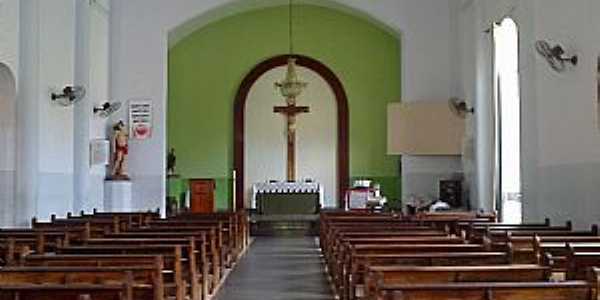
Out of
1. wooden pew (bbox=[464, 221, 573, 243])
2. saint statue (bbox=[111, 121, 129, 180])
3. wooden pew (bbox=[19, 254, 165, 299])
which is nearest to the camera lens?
wooden pew (bbox=[19, 254, 165, 299])

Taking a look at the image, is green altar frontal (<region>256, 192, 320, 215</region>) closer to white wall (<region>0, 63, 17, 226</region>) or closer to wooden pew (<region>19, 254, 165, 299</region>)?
white wall (<region>0, 63, 17, 226</region>)

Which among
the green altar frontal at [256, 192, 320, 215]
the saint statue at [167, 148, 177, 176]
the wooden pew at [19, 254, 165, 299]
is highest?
the saint statue at [167, 148, 177, 176]

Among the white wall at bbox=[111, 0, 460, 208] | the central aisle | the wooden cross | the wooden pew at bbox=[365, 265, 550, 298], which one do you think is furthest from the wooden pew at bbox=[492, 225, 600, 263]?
the wooden cross

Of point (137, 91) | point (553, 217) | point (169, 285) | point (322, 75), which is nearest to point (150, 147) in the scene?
point (137, 91)

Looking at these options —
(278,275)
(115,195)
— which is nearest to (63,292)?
(278,275)

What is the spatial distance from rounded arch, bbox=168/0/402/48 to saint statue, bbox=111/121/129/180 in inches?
101

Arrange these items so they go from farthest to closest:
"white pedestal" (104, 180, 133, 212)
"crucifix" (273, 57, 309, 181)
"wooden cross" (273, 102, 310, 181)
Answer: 1. "wooden cross" (273, 102, 310, 181)
2. "crucifix" (273, 57, 309, 181)
3. "white pedestal" (104, 180, 133, 212)

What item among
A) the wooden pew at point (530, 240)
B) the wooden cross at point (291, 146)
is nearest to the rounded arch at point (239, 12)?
the wooden cross at point (291, 146)

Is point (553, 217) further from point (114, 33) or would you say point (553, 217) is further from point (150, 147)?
point (114, 33)

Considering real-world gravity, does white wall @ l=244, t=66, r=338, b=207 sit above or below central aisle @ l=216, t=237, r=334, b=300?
above

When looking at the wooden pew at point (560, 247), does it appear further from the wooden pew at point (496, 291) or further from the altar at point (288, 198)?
the altar at point (288, 198)

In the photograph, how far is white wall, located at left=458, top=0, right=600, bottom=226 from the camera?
33.2 ft

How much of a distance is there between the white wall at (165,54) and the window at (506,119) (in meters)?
2.99

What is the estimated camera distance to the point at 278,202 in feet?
66.6
